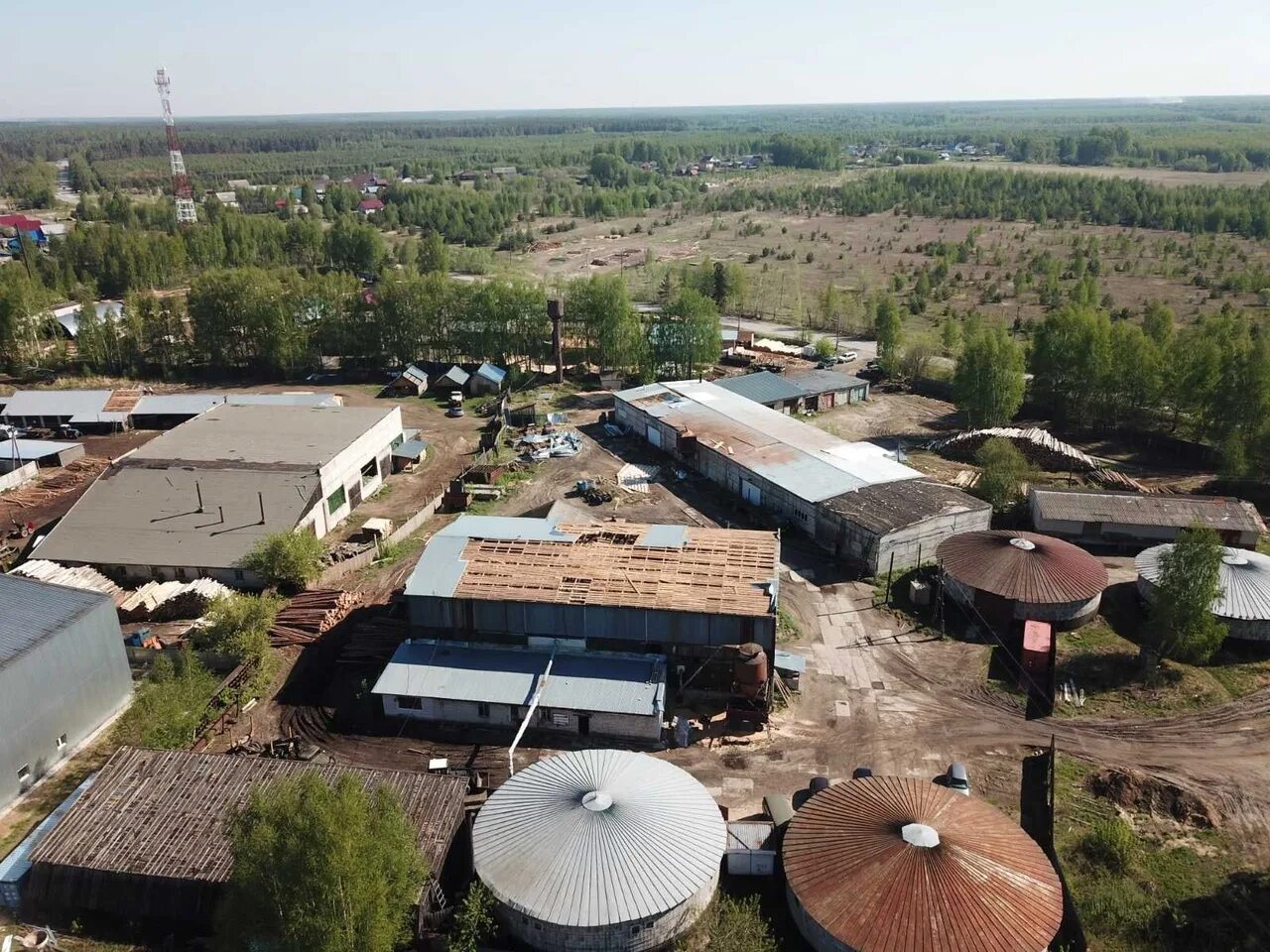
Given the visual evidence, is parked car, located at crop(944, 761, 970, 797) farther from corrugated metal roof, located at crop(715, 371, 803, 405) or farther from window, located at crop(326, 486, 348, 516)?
corrugated metal roof, located at crop(715, 371, 803, 405)

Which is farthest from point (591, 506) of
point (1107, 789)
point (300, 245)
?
point (300, 245)

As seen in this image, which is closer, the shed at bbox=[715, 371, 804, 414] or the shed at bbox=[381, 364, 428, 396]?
the shed at bbox=[715, 371, 804, 414]

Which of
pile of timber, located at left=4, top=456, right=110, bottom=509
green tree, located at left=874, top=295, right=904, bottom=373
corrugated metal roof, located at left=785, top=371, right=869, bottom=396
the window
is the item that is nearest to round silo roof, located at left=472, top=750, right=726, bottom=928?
the window

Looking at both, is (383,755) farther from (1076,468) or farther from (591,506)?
(1076,468)

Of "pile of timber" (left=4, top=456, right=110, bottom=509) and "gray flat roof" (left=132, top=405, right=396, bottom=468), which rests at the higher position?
"gray flat roof" (left=132, top=405, right=396, bottom=468)

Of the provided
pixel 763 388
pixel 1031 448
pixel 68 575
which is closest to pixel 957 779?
pixel 1031 448
